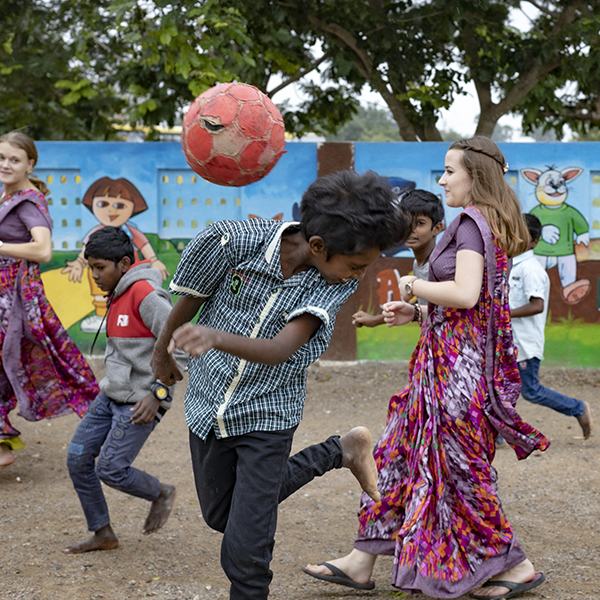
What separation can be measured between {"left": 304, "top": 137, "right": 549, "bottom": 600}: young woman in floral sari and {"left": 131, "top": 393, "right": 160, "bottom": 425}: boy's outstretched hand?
1135 mm

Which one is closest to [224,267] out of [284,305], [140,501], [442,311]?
[284,305]

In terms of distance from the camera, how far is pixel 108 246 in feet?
12.0

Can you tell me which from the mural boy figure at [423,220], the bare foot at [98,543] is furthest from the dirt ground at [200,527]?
the mural boy figure at [423,220]

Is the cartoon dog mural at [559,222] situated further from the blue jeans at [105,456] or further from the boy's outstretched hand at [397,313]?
the blue jeans at [105,456]

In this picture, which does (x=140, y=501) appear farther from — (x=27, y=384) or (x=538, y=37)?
(x=538, y=37)

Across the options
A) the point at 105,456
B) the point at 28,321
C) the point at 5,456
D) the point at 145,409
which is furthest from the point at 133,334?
the point at 5,456

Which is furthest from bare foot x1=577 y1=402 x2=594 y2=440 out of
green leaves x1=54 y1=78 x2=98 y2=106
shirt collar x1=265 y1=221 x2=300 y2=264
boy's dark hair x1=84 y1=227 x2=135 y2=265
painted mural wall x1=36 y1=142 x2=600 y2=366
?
green leaves x1=54 y1=78 x2=98 y2=106

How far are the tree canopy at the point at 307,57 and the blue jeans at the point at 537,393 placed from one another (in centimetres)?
428

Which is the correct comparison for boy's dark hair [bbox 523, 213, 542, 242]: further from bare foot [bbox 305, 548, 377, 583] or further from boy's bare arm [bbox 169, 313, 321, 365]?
boy's bare arm [bbox 169, 313, 321, 365]

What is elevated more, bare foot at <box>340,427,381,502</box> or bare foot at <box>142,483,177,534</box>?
bare foot at <box>340,427,381,502</box>

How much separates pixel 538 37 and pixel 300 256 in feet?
25.5

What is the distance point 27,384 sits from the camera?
4695mm

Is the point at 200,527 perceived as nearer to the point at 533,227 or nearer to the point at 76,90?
the point at 533,227

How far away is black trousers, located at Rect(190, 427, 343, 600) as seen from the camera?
240 cm
